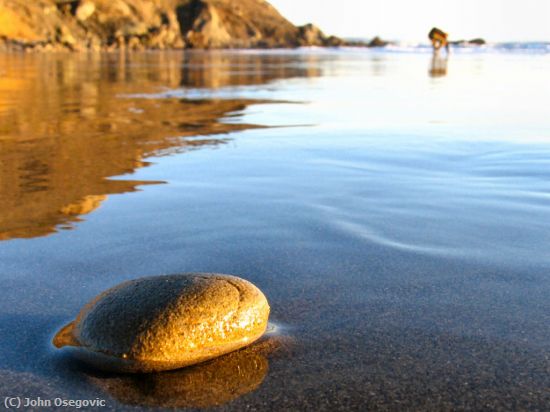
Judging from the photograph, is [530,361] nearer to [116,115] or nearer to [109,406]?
[109,406]

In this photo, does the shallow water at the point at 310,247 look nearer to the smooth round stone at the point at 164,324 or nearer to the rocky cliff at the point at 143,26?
the smooth round stone at the point at 164,324

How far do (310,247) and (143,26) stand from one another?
7289 centimetres

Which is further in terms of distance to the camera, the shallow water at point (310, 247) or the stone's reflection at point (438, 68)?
the stone's reflection at point (438, 68)

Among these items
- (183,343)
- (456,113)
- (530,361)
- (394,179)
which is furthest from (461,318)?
(456,113)

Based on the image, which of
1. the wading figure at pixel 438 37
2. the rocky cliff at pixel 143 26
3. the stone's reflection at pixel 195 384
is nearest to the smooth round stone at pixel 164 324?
the stone's reflection at pixel 195 384

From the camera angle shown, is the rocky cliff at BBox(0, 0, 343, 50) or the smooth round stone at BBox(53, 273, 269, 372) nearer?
the smooth round stone at BBox(53, 273, 269, 372)

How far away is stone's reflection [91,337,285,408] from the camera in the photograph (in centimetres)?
204

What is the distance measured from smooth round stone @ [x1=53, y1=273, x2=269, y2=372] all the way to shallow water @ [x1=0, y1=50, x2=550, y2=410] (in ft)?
0.27

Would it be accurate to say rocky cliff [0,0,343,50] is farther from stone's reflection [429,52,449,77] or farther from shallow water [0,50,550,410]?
shallow water [0,50,550,410]

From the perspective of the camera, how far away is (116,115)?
9180mm

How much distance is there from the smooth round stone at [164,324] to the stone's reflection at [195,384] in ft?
0.18

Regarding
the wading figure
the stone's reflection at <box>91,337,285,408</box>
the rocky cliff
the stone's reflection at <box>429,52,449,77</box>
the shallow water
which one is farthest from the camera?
the rocky cliff

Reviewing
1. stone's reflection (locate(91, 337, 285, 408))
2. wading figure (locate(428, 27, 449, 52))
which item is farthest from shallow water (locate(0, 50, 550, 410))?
wading figure (locate(428, 27, 449, 52))

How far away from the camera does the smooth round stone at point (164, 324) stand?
88.4 inches
